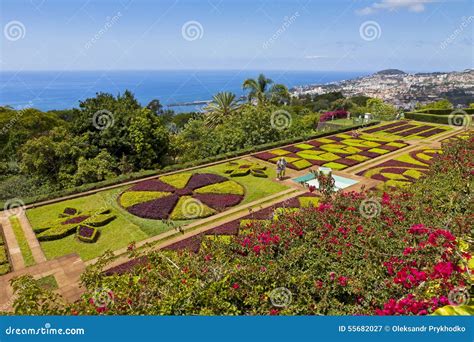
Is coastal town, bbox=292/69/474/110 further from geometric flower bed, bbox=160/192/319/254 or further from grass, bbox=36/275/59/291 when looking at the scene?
grass, bbox=36/275/59/291

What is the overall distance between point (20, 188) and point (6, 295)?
10.9m

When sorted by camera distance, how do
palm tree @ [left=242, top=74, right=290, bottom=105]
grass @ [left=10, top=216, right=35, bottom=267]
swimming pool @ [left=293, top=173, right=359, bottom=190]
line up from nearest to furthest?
grass @ [left=10, top=216, right=35, bottom=267], swimming pool @ [left=293, top=173, right=359, bottom=190], palm tree @ [left=242, top=74, right=290, bottom=105]

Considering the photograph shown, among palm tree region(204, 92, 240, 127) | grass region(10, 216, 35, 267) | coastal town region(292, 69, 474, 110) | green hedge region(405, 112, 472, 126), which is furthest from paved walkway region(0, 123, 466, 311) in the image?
coastal town region(292, 69, 474, 110)

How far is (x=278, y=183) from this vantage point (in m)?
17.2

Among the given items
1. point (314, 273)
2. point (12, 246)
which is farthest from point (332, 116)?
point (314, 273)

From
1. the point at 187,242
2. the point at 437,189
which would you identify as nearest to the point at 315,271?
the point at 437,189

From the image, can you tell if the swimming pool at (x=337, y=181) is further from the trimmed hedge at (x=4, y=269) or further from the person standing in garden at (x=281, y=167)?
the trimmed hedge at (x=4, y=269)

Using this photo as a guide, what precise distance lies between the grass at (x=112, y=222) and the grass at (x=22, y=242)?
45 cm

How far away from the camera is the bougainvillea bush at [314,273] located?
3.77 m

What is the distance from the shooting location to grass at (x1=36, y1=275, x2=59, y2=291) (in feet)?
29.8

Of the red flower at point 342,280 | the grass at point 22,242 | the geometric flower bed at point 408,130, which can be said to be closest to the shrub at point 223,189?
the grass at point 22,242

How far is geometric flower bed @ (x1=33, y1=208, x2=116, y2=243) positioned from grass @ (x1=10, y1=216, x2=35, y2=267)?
1.56ft

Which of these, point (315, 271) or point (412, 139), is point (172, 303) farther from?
point (412, 139)

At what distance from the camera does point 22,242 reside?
37.9ft
